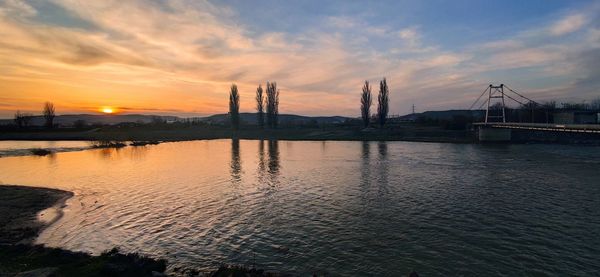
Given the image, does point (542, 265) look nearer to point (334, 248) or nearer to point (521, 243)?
point (521, 243)

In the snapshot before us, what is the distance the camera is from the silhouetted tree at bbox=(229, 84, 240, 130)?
383ft


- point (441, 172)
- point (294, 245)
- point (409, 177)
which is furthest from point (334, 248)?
point (441, 172)

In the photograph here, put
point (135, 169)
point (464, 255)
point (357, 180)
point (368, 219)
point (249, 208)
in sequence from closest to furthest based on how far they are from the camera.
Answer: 1. point (464, 255)
2. point (368, 219)
3. point (249, 208)
4. point (357, 180)
5. point (135, 169)

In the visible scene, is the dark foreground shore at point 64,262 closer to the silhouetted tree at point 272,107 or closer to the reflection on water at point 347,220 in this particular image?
the reflection on water at point 347,220

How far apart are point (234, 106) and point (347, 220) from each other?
103953 mm

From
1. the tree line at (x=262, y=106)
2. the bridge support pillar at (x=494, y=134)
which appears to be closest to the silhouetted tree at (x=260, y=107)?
the tree line at (x=262, y=106)

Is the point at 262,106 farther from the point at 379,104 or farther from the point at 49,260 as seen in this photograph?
the point at 49,260

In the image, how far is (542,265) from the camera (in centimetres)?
1190

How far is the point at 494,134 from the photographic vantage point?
81438 millimetres

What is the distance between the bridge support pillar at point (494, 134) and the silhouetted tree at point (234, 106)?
71.0 metres

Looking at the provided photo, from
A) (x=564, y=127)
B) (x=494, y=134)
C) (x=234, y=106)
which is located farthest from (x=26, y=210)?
(x=234, y=106)

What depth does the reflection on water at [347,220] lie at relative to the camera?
492 inches

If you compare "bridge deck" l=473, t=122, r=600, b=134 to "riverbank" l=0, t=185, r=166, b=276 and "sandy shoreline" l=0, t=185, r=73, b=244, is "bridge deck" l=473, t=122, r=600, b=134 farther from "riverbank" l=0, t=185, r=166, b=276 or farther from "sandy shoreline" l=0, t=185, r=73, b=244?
"sandy shoreline" l=0, t=185, r=73, b=244

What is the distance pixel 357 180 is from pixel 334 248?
16.3 metres
